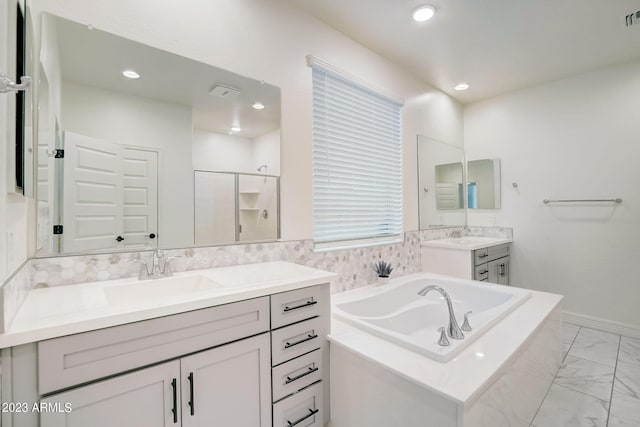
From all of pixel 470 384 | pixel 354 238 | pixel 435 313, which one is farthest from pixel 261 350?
pixel 435 313

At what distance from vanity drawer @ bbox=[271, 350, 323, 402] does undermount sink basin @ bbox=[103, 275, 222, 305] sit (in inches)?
19.2

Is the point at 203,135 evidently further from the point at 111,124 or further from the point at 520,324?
the point at 520,324

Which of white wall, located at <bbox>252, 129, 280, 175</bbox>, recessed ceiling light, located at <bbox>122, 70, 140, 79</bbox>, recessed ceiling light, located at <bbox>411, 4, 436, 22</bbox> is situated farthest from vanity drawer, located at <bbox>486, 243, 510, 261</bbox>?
recessed ceiling light, located at <bbox>122, 70, 140, 79</bbox>

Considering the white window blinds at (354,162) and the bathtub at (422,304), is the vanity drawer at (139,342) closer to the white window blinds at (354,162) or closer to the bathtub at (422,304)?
the bathtub at (422,304)

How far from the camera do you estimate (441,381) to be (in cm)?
113

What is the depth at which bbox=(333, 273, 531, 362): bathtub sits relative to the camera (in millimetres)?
2039

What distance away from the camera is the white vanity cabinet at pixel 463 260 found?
283 centimetres

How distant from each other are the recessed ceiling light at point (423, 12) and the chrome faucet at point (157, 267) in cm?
232

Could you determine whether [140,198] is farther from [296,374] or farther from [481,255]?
[481,255]

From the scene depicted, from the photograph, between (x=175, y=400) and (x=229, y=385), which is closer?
(x=175, y=400)

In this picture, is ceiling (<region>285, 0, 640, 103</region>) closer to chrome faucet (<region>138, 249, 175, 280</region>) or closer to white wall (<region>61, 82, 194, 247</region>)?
white wall (<region>61, 82, 194, 247</region>)

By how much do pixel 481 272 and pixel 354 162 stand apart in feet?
5.83

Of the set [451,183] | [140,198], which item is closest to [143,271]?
[140,198]

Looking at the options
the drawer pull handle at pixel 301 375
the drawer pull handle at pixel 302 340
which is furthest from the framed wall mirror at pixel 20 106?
the drawer pull handle at pixel 301 375
